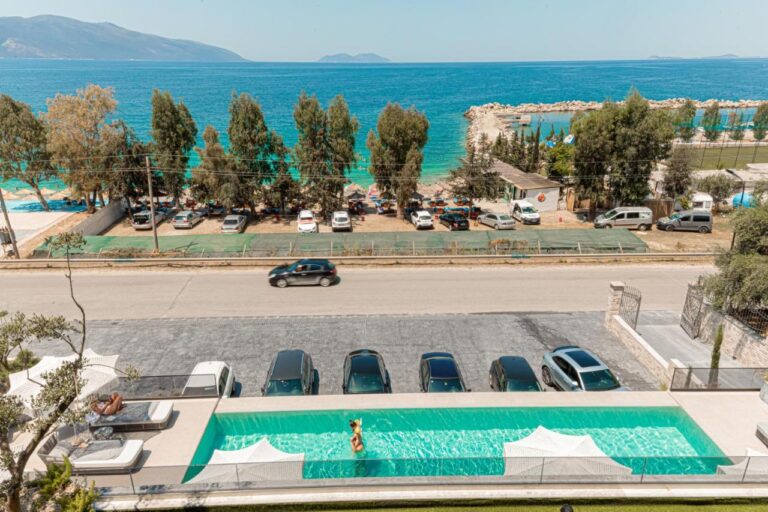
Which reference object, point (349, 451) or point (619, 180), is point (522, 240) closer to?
point (619, 180)

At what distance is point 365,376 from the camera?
1639cm

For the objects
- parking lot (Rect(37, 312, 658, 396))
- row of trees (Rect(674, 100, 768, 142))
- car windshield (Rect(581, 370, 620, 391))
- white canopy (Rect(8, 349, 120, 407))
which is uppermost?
row of trees (Rect(674, 100, 768, 142))

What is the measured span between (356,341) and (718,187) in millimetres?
37815

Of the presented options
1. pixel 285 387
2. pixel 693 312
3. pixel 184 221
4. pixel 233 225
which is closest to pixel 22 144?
pixel 184 221

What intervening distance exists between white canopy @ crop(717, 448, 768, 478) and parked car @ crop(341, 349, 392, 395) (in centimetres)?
958

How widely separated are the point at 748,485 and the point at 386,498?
909cm

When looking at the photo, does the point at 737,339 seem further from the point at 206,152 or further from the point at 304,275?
the point at 206,152

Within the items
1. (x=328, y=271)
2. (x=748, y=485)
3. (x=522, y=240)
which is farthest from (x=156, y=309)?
(x=748, y=485)

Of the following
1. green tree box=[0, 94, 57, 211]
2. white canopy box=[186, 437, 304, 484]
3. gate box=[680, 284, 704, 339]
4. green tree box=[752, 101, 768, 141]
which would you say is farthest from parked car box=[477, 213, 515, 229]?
green tree box=[752, 101, 768, 141]

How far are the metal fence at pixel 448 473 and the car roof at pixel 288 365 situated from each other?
14.9ft

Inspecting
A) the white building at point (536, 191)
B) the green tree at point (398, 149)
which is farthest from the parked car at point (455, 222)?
the white building at point (536, 191)

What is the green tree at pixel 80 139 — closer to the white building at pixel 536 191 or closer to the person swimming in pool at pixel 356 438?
the white building at pixel 536 191

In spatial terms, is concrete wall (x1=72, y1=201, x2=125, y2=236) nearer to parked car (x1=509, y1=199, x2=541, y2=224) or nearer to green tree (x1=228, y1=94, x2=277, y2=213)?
green tree (x1=228, y1=94, x2=277, y2=213)

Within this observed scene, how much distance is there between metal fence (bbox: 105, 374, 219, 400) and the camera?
15836mm
